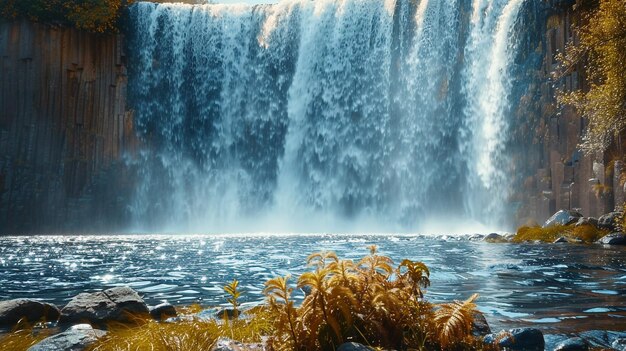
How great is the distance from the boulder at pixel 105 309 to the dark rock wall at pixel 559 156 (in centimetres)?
1775

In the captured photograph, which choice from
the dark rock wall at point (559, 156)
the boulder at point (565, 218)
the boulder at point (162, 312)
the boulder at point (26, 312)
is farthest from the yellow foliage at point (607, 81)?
the boulder at point (26, 312)

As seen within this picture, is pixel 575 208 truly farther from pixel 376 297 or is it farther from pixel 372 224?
pixel 376 297

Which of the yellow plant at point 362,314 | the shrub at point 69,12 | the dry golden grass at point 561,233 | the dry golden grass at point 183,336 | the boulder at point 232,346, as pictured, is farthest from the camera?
the shrub at point 69,12

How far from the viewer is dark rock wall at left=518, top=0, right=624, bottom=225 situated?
23109mm

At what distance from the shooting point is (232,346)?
17.1ft

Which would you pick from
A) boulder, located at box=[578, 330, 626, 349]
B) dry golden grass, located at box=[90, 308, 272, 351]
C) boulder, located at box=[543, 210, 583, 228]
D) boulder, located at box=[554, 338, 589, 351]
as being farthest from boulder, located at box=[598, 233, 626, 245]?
dry golden grass, located at box=[90, 308, 272, 351]

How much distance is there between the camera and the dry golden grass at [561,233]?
818 inches

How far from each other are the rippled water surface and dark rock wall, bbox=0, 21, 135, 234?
14.2 m

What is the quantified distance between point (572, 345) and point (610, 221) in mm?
16300

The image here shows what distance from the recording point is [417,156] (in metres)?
34.9

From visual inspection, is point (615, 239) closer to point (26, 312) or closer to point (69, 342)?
point (26, 312)

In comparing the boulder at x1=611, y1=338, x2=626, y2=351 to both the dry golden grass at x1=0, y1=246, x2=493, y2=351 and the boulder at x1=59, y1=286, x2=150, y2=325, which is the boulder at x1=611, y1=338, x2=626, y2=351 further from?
the boulder at x1=59, y1=286, x2=150, y2=325

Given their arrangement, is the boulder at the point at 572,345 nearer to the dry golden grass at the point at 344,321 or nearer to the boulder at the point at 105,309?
the dry golden grass at the point at 344,321

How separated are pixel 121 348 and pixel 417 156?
3032 centimetres
